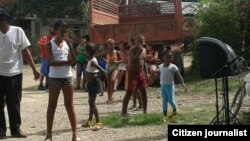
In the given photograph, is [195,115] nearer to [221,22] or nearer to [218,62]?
[218,62]

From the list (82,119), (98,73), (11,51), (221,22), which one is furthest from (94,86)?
(221,22)

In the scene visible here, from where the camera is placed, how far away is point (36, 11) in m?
30.5


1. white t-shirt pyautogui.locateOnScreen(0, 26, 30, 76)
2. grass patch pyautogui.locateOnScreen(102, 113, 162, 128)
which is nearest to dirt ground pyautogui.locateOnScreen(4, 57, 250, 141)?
grass patch pyautogui.locateOnScreen(102, 113, 162, 128)

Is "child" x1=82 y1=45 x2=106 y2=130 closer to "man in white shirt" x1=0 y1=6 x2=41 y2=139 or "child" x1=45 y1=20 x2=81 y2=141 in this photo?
"man in white shirt" x1=0 y1=6 x2=41 y2=139

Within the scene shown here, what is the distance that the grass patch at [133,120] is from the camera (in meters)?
8.05

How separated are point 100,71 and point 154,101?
327 centimetres

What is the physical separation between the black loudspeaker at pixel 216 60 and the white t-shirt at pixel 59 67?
6.14 feet

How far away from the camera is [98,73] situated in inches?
329

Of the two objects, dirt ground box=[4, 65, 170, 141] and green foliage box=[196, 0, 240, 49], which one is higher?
green foliage box=[196, 0, 240, 49]

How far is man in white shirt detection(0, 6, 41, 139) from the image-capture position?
7.23 meters

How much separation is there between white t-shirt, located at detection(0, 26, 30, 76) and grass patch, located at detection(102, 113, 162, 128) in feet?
6.10

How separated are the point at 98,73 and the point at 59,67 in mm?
1819

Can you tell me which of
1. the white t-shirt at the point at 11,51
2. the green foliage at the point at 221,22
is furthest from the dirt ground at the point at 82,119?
the green foliage at the point at 221,22

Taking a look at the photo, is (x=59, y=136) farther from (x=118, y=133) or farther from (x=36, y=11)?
(x=36, y=11)
